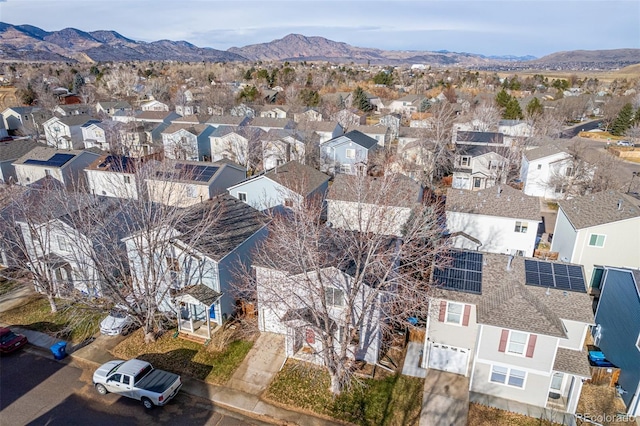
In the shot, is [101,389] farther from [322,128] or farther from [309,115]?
[309,115]

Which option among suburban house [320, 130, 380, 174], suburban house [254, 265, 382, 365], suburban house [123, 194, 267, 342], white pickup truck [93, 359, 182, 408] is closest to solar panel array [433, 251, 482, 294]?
suburban house [254, 265, 382, 365]

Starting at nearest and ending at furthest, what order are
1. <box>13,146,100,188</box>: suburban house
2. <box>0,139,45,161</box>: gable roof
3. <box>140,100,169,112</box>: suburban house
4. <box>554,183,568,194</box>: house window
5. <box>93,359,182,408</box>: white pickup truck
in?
<box>93,359,182,408</box>: white pickup truck, <box>554,183,568,194</box>: house window, <box>13,146,100,188</box>: suburban house, <box>0,139,45,161</box>: gable roof, <box>140,100,169,112</box>: suburban house

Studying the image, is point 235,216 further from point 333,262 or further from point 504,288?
point 504,288

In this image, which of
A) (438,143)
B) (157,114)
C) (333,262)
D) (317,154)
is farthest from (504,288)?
(157,114)

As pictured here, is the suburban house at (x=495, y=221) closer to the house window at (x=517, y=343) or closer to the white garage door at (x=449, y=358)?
the white garage door at (x=449, y=358)

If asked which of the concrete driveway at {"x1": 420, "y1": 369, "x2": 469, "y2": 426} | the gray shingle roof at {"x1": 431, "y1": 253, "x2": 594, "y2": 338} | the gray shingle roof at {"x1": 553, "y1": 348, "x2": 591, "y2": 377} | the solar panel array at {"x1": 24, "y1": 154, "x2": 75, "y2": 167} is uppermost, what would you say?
the solar panel array at {"x1": 24, "y1": 154, "x2": 75, "y2": 167}

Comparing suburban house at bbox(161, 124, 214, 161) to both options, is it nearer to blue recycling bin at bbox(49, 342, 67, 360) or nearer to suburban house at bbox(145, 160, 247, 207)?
suburban house at bbox(145, 160, 247, 207)
